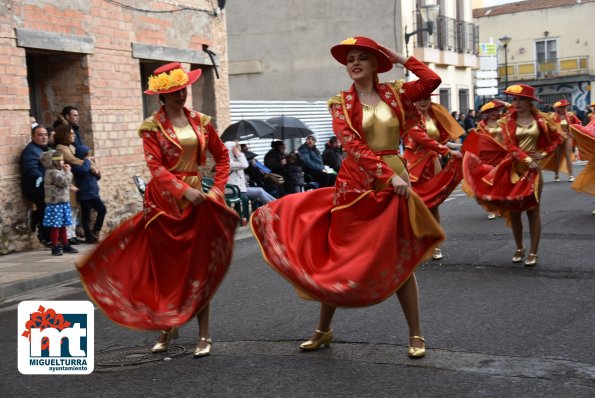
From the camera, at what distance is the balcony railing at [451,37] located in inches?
1225

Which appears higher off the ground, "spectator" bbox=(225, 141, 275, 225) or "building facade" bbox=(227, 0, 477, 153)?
"building facade" bbox=(227, 0, 477, 153)

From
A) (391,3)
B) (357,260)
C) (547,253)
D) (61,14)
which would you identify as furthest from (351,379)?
(391,3)

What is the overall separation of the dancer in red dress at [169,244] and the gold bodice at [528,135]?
13.1 feet

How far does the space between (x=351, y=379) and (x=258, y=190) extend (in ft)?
32.5

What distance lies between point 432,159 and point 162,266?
4.03 metres

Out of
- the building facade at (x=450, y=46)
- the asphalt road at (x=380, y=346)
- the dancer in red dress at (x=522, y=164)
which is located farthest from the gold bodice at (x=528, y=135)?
the building facade at (x=450, y=46)

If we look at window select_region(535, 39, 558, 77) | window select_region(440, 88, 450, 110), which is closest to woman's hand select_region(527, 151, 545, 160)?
window select_region(440, 88, 450, 110)

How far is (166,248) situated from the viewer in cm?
598

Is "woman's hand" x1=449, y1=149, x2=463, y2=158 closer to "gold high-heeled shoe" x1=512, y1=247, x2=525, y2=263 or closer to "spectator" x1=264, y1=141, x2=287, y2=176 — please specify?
"gold high-heeled shoe" x1=512, y1=247, x2=525, y2=263

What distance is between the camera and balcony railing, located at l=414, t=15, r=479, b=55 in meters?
31.1

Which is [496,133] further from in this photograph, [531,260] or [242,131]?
[242,131]

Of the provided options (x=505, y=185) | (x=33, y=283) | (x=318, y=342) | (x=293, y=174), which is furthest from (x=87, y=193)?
(x=318, y=342)

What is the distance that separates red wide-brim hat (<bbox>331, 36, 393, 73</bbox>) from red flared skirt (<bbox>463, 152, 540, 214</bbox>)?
11.8 ft

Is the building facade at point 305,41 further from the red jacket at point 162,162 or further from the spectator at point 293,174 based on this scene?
the red jacket at point 162,162
